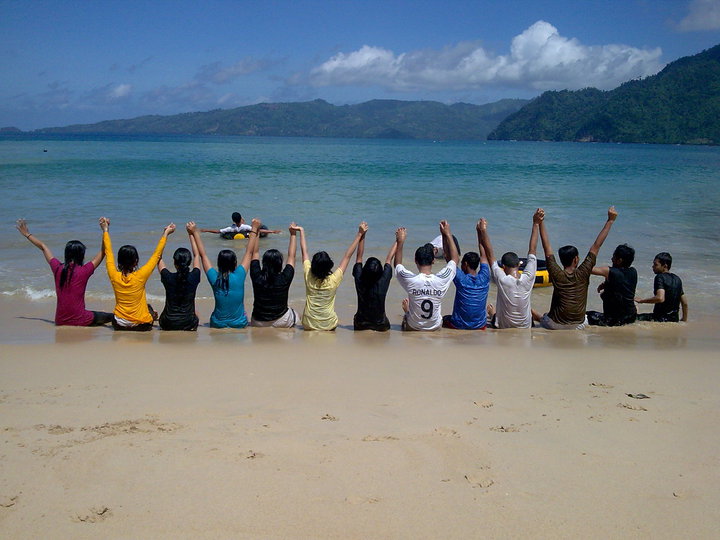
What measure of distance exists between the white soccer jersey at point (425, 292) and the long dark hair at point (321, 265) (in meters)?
0.81

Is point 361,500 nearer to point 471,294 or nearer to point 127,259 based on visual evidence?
point 471,294

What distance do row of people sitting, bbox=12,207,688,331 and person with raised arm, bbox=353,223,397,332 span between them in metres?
0.01

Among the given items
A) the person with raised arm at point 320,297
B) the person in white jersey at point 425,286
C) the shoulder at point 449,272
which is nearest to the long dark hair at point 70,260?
the person with raised arm at point 320,297

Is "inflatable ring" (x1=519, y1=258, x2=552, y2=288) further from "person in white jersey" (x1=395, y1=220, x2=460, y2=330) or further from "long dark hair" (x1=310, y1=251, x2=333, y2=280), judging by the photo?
"long dark hair" (x1=310, y1=251, x2=333, y2=280)

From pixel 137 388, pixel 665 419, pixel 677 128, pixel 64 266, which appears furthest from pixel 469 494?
pixel 677 128

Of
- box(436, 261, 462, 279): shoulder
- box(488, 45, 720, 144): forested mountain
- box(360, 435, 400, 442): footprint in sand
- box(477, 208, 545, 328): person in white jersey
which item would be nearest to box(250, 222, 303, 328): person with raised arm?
box(436, 261, 462, 279): shoulder

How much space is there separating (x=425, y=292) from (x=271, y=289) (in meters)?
1.82

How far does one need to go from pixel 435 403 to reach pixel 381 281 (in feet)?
8.61

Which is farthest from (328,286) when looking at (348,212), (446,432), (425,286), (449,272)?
(348,212)

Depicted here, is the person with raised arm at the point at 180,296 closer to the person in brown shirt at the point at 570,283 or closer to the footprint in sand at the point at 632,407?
the person in brown shirt at the point at 570,283

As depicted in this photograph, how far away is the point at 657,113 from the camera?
443 feet

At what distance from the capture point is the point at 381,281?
7.43 meters

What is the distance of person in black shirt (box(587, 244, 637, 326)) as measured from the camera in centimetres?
792

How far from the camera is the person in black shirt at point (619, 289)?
7922 millimetres
